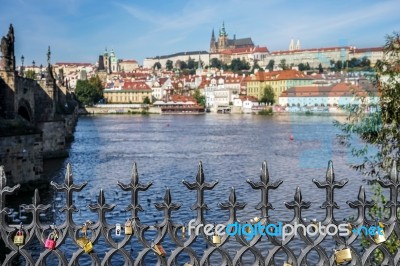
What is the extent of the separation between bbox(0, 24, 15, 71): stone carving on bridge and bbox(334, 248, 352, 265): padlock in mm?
28022

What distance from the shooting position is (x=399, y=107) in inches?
402

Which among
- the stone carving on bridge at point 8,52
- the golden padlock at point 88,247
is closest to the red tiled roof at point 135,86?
the stone carving on bridge at point 8,52

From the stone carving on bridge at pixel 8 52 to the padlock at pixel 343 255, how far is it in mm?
28022

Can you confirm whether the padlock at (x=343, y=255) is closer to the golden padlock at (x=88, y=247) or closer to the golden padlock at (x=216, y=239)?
the golden padlock at (x=216, y=239)

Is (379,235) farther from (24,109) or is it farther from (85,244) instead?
(24,109)

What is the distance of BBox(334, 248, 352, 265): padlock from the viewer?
425 centimetres

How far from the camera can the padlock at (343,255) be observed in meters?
4.25

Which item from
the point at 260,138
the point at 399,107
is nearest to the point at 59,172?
the point at 399,107

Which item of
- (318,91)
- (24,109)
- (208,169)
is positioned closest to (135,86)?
(318,91)

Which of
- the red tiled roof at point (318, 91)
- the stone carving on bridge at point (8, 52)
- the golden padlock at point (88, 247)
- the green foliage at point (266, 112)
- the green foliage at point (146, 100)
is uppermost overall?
the stone carving on bridge at point (8, 52)

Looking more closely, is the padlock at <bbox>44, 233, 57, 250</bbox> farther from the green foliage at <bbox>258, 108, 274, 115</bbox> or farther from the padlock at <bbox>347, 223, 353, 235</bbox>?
the green foliage at <bbox>258, 108, 274, 115</bbox>

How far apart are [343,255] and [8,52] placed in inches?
1114

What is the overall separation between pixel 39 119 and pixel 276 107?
412 ft

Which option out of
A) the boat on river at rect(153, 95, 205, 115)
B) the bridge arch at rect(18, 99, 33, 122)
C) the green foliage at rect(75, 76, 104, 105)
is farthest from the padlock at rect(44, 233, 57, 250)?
the boat on river at rect(153, 95, 205, 115)
